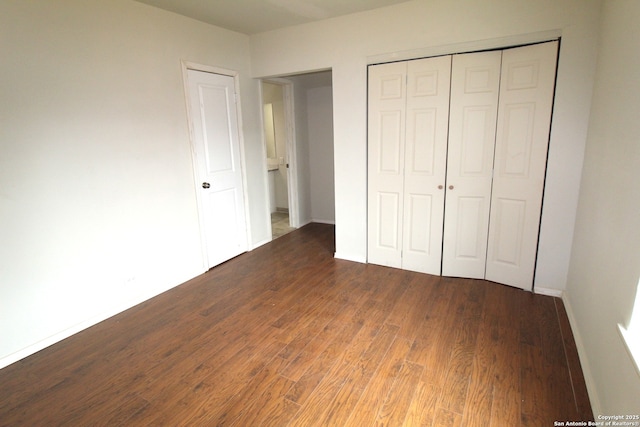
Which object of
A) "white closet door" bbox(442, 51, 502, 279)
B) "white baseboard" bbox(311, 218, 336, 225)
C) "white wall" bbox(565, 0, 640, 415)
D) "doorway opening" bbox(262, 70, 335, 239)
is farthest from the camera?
"white baseboard" bbox(311, 218, 336, 225)

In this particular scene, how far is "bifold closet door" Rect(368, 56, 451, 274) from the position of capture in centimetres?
311

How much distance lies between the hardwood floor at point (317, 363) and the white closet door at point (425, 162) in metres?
0.39

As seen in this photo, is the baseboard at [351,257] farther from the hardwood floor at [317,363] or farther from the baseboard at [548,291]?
the baseboard at [548,291]

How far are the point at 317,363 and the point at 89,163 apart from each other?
2.30 m

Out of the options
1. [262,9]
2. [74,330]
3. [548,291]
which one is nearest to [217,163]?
[262,9]

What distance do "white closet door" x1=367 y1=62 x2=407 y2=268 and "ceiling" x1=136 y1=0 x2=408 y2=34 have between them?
0.63m

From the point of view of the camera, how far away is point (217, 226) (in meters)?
3.82

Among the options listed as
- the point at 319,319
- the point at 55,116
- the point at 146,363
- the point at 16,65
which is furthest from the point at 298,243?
the point at 16,65

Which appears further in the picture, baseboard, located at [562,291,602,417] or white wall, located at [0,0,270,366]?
white wall, located at [0,0,270,366]

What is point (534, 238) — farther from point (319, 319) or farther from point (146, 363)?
point (146, 363)

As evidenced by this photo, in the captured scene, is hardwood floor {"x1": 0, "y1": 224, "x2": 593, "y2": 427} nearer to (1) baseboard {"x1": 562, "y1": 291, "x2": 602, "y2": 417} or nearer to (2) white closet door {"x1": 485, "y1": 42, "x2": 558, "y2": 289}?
(1) baseboard {"x1": 562, "y1": 291, "x2": 602, "y2": 417}

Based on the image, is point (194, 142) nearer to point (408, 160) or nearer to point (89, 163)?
point (89, 163)

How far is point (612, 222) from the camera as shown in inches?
67.7

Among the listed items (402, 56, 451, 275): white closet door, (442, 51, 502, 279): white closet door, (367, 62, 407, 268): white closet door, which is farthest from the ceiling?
(442, 51, 502, 279): white closet door
